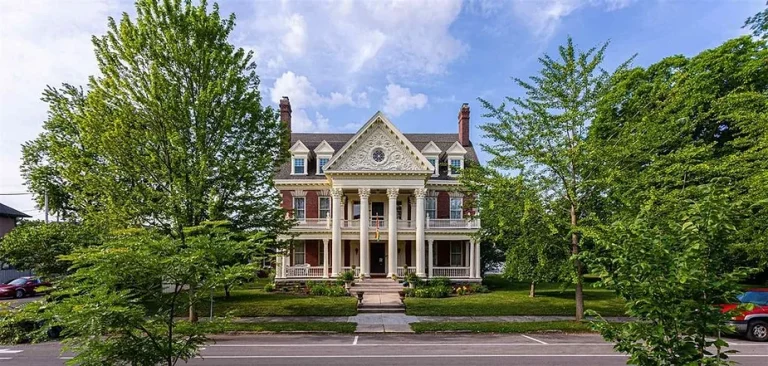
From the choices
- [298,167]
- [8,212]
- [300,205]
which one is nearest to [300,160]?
[298,167]

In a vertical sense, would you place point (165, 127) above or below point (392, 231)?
above

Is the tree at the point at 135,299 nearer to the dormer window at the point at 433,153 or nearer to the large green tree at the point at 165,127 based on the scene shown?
the large green tree at the point at 165,127

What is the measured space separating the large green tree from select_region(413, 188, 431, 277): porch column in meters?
13.7

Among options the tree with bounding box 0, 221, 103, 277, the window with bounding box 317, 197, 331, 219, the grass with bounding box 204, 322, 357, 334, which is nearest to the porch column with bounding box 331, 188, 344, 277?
the window with bounding box 317, 197, 331, 219

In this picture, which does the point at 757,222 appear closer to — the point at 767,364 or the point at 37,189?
the point at 767,364

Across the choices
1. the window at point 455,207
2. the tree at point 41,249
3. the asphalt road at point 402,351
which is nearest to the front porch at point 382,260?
the window at point 455,207

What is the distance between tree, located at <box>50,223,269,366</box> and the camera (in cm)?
564

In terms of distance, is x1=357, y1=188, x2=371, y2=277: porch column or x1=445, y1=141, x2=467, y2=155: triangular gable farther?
x1=445, y1=141, x2=467, y2=155: triangular gable

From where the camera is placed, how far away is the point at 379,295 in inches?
953

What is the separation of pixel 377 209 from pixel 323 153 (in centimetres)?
587

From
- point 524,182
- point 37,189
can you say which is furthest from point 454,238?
point 37,189

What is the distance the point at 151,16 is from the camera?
1506cm

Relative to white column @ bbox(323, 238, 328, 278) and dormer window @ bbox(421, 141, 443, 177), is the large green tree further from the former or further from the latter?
dormer window @ bbox(421, 141, 443, 177)

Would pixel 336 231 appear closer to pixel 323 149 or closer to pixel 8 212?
pixel 323 149
